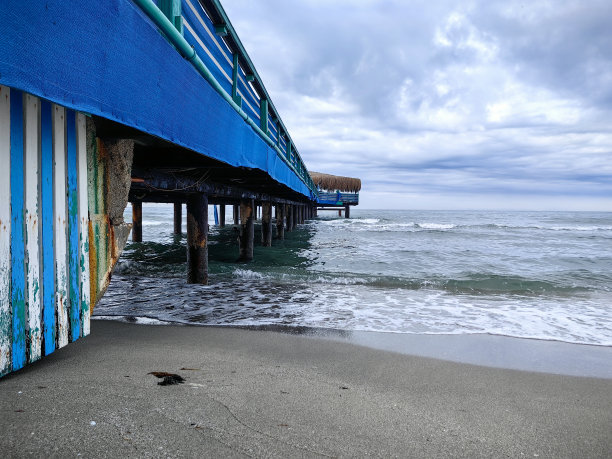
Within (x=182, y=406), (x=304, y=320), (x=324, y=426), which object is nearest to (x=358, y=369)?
(x=324, y=426)

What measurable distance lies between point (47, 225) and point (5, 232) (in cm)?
26

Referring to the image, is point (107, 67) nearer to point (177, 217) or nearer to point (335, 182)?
point (177, 217)

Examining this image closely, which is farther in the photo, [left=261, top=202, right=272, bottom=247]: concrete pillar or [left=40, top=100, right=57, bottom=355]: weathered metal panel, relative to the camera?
[left=261, top=202, right=272, bottom=247]: concrete pillar

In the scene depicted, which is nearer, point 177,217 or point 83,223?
point 83,223

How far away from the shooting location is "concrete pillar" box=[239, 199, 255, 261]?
9.77 m

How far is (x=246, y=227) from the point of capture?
10055mm

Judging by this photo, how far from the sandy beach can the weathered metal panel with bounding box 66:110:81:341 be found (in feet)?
1.08

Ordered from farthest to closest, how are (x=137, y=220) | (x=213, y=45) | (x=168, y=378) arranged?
(x=137, y=220), (x=213, y=45), (x=168, y=378)

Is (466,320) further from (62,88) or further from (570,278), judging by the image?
(570,278)

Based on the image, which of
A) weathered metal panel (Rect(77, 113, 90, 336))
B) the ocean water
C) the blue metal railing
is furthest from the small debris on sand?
the blue metal railing

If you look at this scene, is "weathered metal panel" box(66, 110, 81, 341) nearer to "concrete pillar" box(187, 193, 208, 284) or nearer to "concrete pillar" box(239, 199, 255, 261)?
"concrete pillar" box(187, 193, 208, 284)

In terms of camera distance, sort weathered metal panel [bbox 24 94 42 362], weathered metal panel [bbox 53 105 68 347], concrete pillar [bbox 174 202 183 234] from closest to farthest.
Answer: weathered metal panel [bbox 24 94 42 362] < weathered metal panel [bbox 53 105 68 347] < concrete pillar [bbox 174 202 183 234]

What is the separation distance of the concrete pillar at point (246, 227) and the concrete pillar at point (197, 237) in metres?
3.21

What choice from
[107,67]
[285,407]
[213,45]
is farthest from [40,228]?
[213,45]
